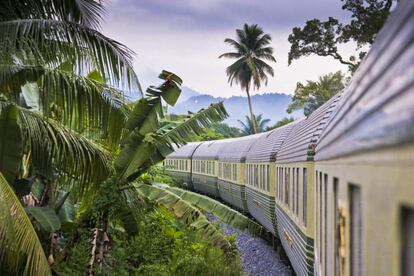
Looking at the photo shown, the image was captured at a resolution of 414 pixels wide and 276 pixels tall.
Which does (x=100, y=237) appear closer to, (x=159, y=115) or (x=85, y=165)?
(x=85, y=165)

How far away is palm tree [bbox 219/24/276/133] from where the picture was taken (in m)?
44.7

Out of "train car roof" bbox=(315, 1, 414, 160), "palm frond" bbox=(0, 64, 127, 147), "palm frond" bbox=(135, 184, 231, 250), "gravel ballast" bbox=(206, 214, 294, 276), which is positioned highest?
"palm frond" bbox=(0, 64, 127, 147)

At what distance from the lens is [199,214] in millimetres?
9719

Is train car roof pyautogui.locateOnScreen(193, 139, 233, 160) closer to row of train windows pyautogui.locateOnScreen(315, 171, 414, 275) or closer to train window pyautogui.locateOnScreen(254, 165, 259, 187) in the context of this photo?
train window pyautogui.locateOnScreen(254, 165, 259, 187)

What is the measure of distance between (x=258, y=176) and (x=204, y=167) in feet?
38.6

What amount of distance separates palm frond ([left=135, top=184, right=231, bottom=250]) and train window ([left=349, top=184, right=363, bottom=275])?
25.1 feet

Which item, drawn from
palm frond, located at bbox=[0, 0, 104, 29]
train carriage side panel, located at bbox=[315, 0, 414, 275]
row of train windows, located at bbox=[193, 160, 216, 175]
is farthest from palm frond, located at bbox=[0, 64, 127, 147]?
row of train windows, located at bbox=[193, 160, 216, 175]

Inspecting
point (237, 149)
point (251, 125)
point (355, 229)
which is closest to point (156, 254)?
point (355, 229)

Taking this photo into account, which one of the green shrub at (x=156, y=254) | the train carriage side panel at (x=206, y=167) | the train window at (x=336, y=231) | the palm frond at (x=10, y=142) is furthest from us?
the train carriage side panel at (x=206, y=167)

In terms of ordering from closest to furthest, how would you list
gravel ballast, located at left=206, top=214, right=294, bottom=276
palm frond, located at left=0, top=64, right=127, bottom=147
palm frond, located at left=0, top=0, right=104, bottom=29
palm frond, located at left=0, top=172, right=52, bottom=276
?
palm frond, located at left=0, top=172, right=52, bottom=276, palm frond, located at left=0, top=64, right=127, bottom=147, palm frond, located at left=0, top=0, right=104, bottom=29, gravel ballast, located at left=206, top=214, right=294, bottom=276

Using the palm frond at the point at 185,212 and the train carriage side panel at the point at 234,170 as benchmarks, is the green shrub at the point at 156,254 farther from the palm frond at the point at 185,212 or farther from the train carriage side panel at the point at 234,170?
the train carriage side panel at the point at 234,170

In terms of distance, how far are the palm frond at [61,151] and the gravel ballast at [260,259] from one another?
17.2 ft

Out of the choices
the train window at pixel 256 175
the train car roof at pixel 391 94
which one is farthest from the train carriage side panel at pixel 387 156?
the train window at pixel 256 175

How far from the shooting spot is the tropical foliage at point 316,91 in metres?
30.5
